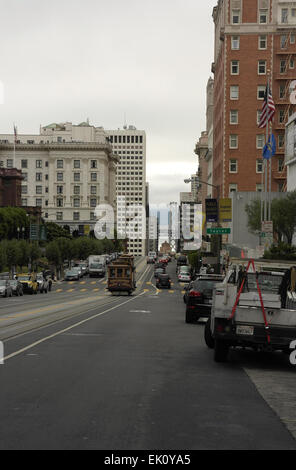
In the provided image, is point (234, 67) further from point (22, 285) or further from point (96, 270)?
point (22, 285)

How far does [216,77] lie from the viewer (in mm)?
Result: 103375

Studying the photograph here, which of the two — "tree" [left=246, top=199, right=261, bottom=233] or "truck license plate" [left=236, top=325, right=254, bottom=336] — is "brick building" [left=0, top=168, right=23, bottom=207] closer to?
"tree" [left=246, top=199, right=261, bottom=233]

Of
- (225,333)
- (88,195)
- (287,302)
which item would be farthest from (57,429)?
(88,195)

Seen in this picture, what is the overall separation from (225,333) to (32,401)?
5.36 meters

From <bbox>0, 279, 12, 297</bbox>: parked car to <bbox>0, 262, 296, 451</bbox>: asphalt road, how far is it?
33.7 meters

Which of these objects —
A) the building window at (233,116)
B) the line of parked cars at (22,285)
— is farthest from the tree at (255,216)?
the building window at (233,116)

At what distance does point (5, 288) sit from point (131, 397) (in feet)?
142

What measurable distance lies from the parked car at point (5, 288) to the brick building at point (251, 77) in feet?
131

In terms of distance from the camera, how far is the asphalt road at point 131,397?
7.81m

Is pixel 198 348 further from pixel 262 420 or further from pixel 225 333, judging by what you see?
pixel 262 420

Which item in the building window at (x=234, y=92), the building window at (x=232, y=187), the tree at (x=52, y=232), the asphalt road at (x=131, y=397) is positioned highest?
the building window at (x=234, y=92)

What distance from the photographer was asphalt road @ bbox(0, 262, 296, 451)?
7.81 m

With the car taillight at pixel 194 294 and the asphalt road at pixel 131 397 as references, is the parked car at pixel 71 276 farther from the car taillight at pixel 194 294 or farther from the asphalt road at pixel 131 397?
the asphalt road at pixel 131 397

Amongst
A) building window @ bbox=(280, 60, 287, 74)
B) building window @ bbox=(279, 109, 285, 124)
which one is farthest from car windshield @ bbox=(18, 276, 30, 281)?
building window @ bbox=(280, 60, 287, 74)
